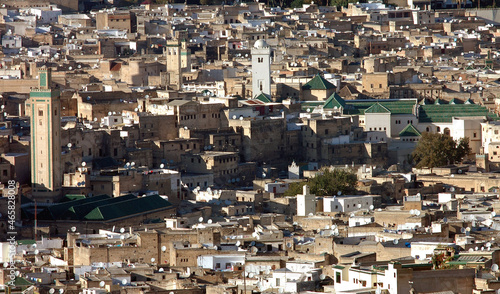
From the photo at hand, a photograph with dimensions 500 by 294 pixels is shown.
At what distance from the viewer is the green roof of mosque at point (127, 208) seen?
56.6 meters

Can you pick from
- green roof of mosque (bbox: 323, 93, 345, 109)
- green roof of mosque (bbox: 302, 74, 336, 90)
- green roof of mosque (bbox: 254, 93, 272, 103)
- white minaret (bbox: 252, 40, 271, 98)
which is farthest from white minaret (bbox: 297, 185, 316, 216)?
green roof of mosque (bbox: 302, 74, 336, 90)

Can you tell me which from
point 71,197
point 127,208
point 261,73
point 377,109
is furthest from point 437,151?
point 127,208

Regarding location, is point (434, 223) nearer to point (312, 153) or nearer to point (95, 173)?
point (95, 173)

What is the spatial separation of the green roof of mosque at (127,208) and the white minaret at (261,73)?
813 inches

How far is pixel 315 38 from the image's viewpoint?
329ft

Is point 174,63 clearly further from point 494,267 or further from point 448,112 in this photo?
point 494,267

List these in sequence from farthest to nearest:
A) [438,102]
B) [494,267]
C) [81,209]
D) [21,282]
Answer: [438,102] → [81,209] → [21,282] → [494,267]

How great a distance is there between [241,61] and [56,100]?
3194cm

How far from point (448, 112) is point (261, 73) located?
30.0 feet

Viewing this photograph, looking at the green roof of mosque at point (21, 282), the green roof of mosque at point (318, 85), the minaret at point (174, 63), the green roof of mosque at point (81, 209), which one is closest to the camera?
the green roof of mosque at point (21, 282)

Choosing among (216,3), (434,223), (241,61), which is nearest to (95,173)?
(434,223)

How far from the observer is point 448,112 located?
7719 cm

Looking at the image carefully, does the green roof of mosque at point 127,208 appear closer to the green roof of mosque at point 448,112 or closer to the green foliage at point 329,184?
the green foliage at point 329,184

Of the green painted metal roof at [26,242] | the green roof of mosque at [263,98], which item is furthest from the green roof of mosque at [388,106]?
the green painted metal roof at [26,242]
